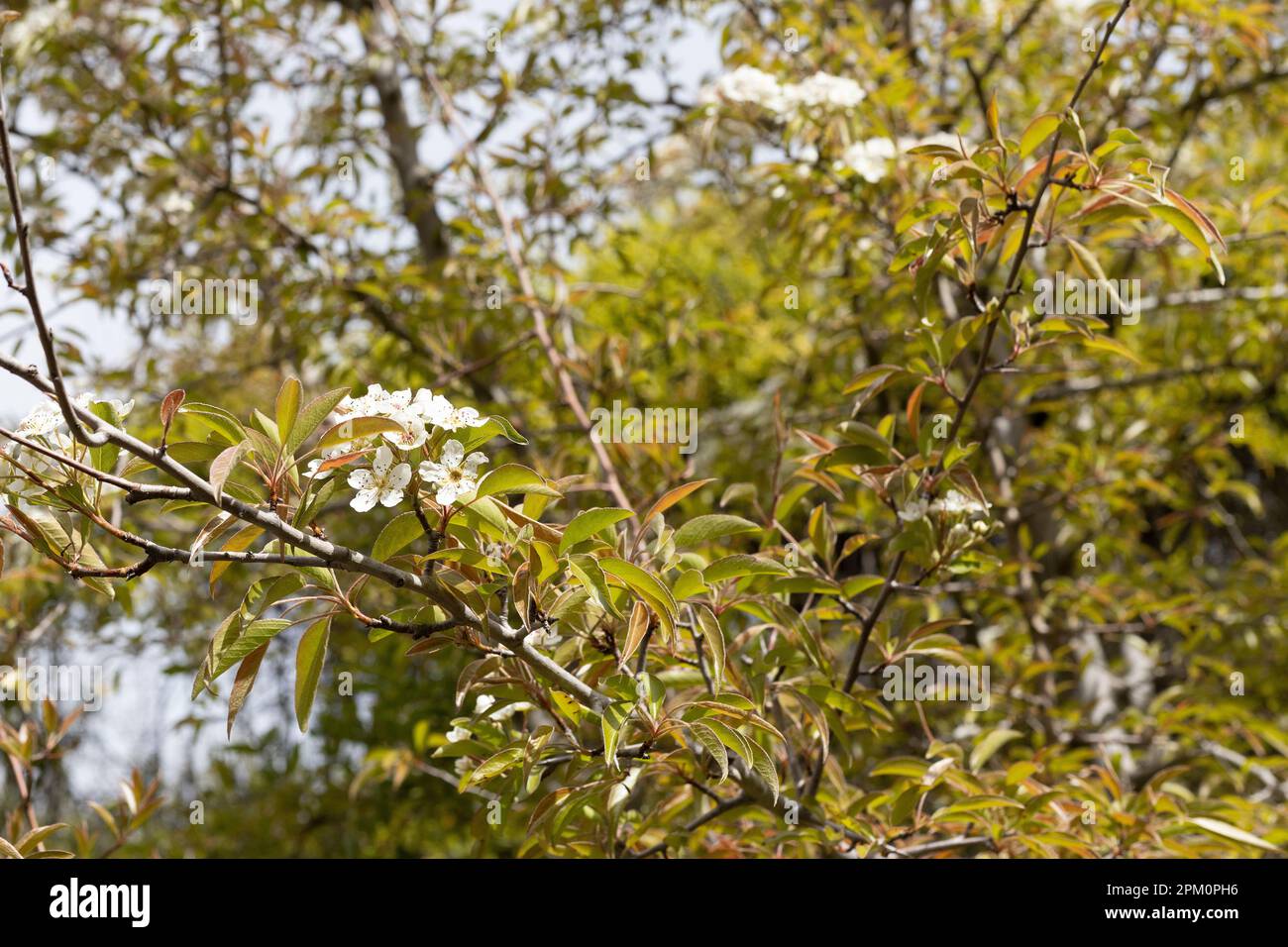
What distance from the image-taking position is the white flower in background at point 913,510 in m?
1.36

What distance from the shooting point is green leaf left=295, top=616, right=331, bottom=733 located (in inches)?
39.1

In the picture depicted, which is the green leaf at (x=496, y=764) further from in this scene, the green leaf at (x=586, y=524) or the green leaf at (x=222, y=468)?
the green leaf at (x=222, y=468)

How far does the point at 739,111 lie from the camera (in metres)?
2.23

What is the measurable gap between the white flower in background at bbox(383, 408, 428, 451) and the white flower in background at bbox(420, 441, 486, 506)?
0.02 m

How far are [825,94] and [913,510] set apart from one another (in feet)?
3.38

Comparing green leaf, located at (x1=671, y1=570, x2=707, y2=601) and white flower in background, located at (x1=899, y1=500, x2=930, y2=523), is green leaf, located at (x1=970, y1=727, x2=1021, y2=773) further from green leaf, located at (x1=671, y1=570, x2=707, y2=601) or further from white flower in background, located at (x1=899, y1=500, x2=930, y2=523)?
green leaf, located at (x1=671, y1=570, x2=707, y2=601)

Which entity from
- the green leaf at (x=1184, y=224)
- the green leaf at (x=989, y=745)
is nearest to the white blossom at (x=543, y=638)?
the green leaf at (x=989, y=745)

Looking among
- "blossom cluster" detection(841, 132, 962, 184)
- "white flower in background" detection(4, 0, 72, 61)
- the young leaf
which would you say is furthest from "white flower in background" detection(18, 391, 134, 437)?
"white flower in background" detection(4, 0, 72, 61)

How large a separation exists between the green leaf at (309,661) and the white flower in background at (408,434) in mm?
180

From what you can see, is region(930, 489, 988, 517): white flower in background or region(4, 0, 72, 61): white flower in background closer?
region(930, 489, 988, 517): white flower in background

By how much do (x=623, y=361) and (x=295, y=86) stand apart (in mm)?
1470

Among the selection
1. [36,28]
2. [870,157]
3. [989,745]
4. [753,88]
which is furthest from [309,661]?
[36,28]

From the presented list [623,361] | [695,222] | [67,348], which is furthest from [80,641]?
[695,222]

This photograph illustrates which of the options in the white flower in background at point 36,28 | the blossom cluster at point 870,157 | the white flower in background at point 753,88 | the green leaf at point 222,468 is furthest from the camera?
the white flower in background at point 36,28
